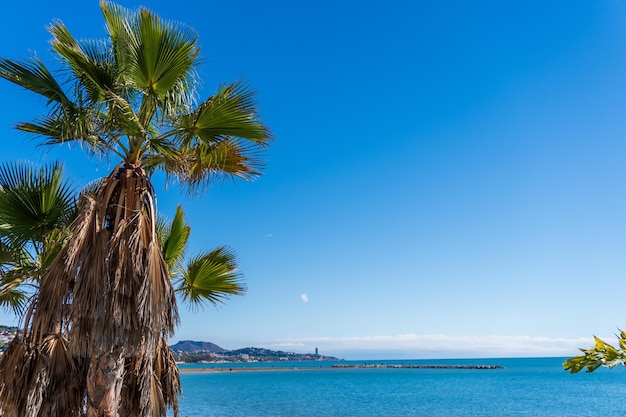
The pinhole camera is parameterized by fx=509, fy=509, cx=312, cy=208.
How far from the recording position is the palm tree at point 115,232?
576 centimetres

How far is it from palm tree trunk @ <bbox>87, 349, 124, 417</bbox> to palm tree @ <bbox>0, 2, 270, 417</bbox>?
0.01 meters

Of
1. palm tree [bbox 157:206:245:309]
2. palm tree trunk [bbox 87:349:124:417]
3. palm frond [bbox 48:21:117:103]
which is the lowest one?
palm tree trunk [bbox 87:349:124:417]

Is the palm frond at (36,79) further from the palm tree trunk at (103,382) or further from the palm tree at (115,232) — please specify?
the palm tree trunk at (103,382)

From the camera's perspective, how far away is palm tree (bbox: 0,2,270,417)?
18.9 ft

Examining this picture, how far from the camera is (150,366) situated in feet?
20.6

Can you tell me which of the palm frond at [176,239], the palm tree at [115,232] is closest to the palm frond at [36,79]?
the palm tree at [115,232]

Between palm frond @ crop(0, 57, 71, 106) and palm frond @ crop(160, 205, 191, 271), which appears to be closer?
palm frond @ crop(0, 57, 71, 106)

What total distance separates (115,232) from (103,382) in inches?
68.9

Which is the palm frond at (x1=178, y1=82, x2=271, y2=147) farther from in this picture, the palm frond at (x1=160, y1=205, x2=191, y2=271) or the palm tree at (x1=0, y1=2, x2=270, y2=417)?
the palm frond at (x1=160, y1=205, x2=191, y2=271)

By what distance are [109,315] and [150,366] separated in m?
1.03

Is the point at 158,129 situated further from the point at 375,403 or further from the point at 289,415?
the point at 375,403

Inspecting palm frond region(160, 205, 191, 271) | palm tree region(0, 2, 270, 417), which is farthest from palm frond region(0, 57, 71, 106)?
palm frond region(160, 205, 191, 271)

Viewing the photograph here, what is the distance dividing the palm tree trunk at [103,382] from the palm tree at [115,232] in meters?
0.01

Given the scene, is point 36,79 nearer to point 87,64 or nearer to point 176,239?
point 87,64
